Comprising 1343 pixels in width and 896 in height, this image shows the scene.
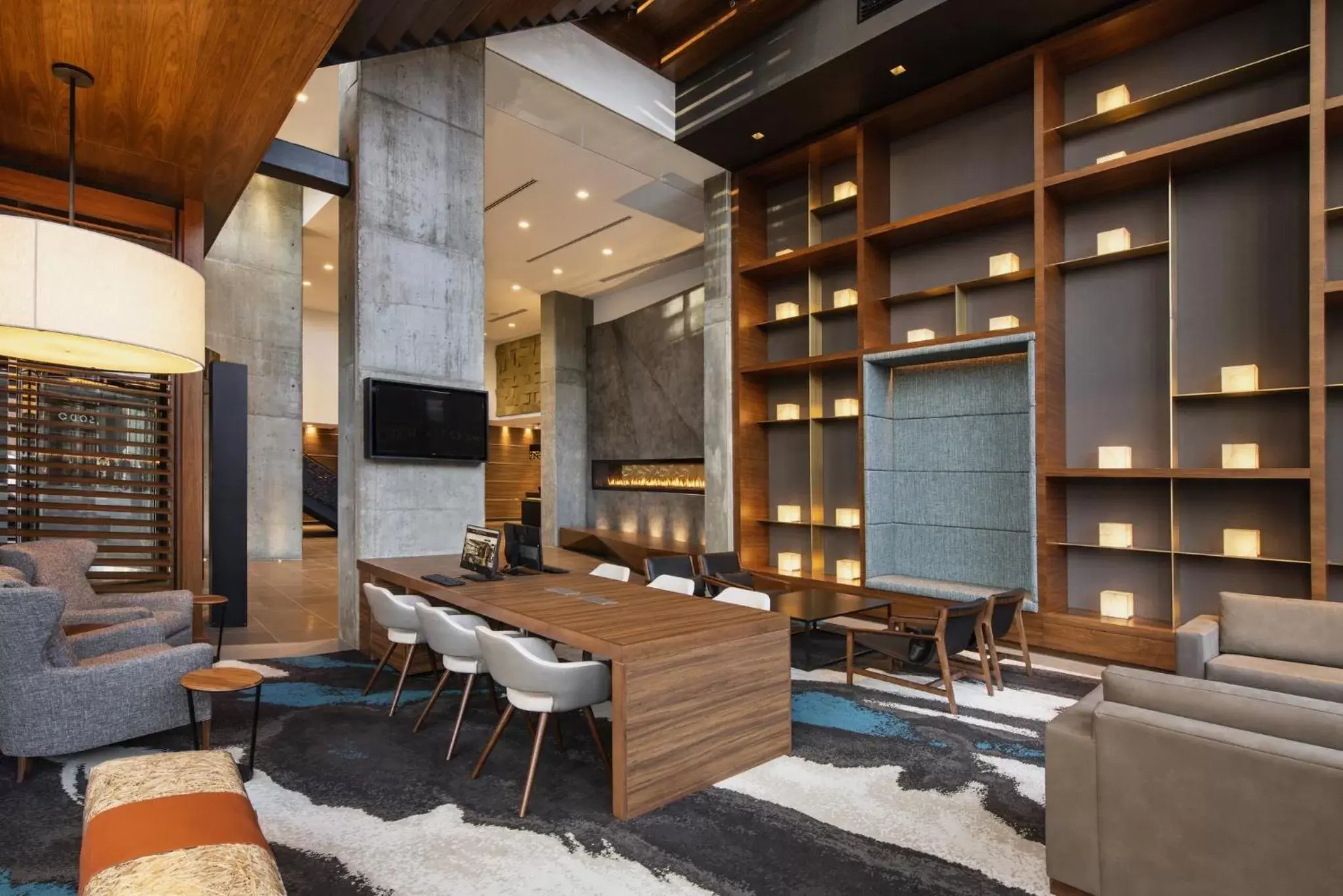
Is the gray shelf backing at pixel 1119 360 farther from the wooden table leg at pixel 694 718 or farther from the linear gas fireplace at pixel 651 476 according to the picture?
the linear gas fireplace at pixel 651 476

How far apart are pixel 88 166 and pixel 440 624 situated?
3.62 metres

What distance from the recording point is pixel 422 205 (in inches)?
219

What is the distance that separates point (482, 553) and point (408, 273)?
2358mm

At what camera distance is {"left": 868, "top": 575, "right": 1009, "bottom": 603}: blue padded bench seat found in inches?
225

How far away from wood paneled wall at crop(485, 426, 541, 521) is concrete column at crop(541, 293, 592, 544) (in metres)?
6.65

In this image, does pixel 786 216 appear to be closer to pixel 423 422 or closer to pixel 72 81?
pixel 423 422

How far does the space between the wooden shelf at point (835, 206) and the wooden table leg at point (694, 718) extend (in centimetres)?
496

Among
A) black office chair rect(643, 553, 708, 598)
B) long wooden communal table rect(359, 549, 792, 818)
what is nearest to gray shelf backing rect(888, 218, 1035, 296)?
black office chair rect(643, 553, 708, 598)

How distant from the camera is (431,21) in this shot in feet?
15.5

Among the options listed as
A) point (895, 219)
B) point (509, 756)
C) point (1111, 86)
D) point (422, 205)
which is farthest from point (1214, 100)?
point (509, 756)

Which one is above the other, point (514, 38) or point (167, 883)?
point (514, 38)

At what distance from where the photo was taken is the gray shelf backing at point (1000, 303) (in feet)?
19.2

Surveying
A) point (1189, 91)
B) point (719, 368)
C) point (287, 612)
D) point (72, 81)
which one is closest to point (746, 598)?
point (72, 81)

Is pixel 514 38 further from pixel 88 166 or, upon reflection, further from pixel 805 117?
pixel 88 166
